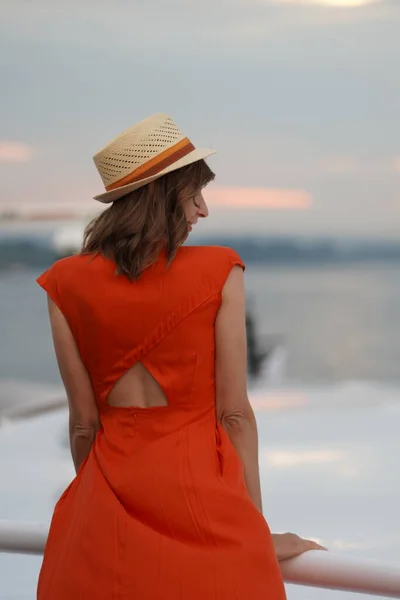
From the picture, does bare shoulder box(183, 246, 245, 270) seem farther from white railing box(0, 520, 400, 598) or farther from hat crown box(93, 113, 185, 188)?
white railing box(0, 520, 400, 598)

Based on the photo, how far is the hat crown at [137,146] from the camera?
1.21 meters

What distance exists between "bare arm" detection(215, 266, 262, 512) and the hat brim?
0.48 ft

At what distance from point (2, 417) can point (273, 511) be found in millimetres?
5703

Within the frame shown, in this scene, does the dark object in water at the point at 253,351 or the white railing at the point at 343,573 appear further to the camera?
the dark object in water at the point at 253,351

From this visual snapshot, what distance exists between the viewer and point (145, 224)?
118cm

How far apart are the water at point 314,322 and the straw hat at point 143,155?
2231 centimetres

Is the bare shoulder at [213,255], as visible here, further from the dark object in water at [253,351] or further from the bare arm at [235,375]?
the dark object in water at [253,351]

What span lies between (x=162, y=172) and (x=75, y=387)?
30 cm

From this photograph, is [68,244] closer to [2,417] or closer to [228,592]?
[228,592]

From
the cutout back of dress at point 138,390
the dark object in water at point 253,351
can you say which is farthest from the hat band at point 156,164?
the dark object in water at point 253,351

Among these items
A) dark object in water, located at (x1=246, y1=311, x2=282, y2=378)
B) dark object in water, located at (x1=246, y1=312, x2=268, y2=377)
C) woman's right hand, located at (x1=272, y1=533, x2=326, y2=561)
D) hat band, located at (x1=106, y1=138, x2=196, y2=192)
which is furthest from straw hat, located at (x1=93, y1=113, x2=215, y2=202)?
dark object in water, located at (x1=246, y1=312, x2=268, y2=377)

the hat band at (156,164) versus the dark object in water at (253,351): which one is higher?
the dark object in water at (253,351)

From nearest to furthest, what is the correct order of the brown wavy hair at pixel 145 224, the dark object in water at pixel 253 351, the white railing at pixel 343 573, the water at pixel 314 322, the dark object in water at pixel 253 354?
the white railing at pixel 343 573 < the brown wavy hair at pixel 145 224 < the dark object in water at pixel 253 351 < the dark object in water at pixel 253 354 < the water at pixel 314 322

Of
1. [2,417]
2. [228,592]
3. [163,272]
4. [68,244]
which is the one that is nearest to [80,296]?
[163,272]
